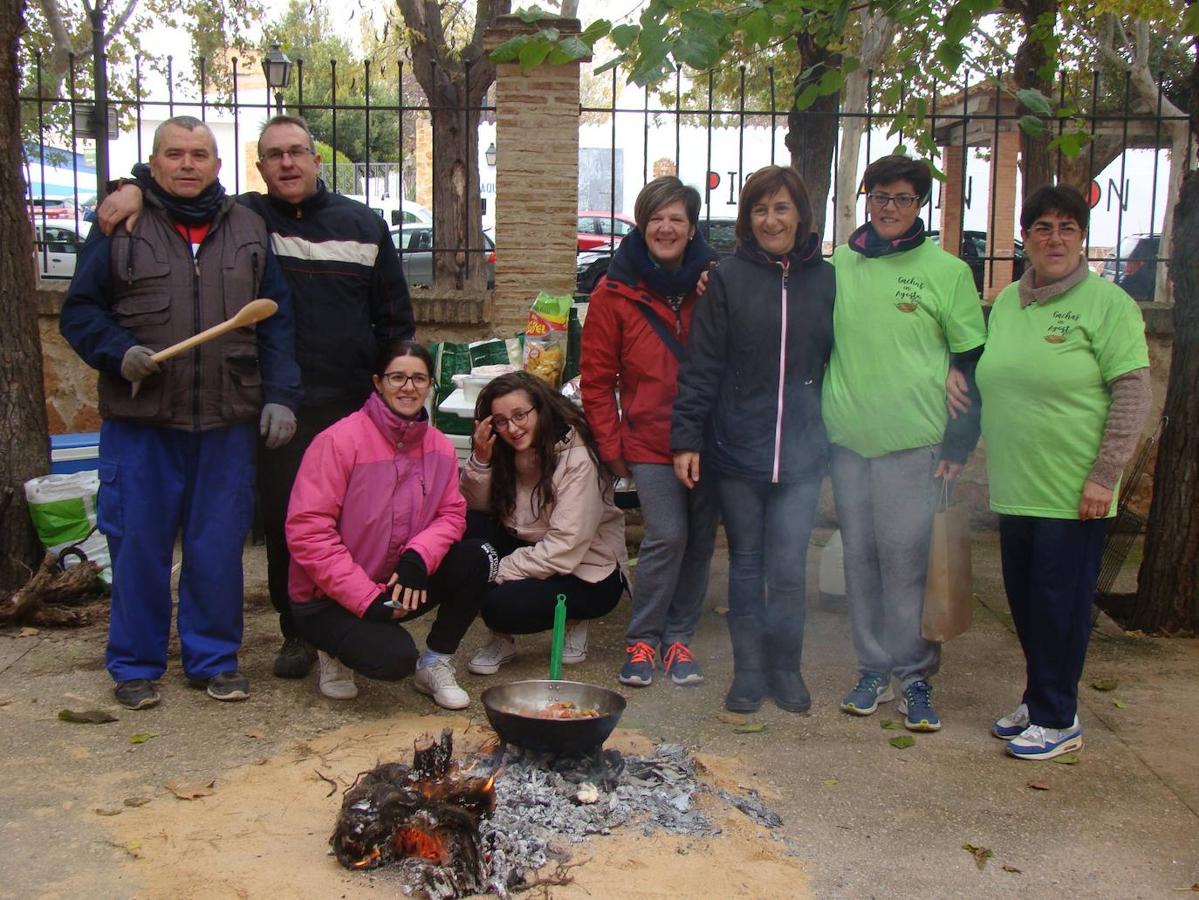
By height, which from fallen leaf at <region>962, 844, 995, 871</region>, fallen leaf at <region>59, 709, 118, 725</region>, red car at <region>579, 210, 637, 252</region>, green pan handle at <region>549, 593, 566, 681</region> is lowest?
fallen leaf at <region>962, 844, 995, 871</region>

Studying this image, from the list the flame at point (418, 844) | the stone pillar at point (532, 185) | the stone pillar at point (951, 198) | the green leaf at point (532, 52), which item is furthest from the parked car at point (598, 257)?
the flame at point (418, 844)

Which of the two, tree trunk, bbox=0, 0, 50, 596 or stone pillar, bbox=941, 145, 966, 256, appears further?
stone pillar, bbox=941, 145, 966, 256

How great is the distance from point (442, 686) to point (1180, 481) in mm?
3257

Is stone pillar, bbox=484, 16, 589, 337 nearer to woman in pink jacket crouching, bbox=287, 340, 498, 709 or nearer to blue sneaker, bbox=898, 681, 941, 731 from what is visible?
woman in pink jacket crouching, bbox=287, 340, 498, 709

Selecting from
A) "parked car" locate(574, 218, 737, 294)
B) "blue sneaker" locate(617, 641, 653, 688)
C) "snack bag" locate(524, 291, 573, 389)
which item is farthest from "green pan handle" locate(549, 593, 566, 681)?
"parked car" locate(574, 218, 737, 294)

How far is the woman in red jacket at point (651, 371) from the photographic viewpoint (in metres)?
4.40

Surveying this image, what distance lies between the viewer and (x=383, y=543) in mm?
4270

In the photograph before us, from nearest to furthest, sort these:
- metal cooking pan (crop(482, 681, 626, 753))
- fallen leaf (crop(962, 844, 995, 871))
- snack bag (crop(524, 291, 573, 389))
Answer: fallen leaf (crop(962, 844, 995, 871)), metal cooking pan (crop(482, 681, 626, 753)), snack bag (crop(524, 291, 573, 389))

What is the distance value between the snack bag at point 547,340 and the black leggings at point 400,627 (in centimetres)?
141

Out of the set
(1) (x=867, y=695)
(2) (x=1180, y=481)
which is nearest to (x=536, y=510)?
(1) (x=867, y=695)

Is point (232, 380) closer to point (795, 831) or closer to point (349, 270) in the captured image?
point (349, 270)

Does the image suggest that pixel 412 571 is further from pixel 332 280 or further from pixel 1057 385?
pixel 1057 385

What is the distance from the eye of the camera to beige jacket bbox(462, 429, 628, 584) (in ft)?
15.1

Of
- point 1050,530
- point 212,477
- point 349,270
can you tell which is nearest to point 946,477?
point 1050,530
